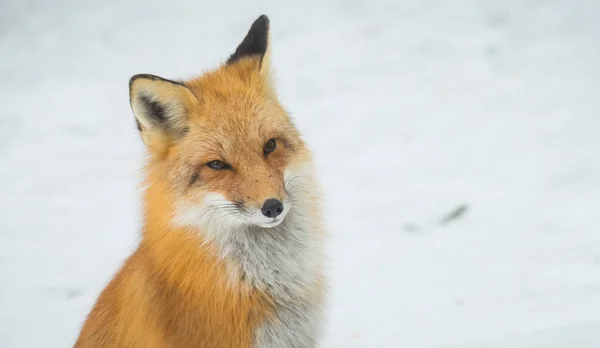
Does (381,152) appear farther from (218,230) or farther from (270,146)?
(218,230)

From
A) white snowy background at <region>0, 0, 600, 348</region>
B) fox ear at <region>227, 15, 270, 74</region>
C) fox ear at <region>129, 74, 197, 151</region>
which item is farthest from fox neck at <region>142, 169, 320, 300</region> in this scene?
white snowy background at <region>0, 0, 600, 348</region>

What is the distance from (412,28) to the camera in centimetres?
749

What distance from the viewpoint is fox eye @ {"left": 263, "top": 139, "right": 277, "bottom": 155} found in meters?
2.93

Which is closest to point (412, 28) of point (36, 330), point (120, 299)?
point (36, 330)

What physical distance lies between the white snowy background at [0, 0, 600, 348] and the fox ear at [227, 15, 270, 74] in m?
0.94

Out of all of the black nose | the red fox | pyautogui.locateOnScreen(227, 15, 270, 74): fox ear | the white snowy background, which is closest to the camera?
the black nose

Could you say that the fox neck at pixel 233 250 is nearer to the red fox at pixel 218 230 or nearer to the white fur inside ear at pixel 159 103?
the red fox at pixel 218 230

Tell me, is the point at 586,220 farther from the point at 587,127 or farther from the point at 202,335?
the point at 202,335

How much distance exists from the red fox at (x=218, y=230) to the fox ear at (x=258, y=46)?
0.18m

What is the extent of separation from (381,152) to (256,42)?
2999 mm

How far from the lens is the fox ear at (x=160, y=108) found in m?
2.87

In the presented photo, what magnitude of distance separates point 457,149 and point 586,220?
137 centimetres

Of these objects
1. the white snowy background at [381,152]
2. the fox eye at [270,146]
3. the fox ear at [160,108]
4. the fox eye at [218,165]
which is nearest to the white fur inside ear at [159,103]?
the fox ear at [160,108]

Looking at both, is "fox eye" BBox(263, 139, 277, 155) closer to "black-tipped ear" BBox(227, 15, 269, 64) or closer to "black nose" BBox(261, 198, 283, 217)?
"black nose" BBox(261, 198, 283, 217)
